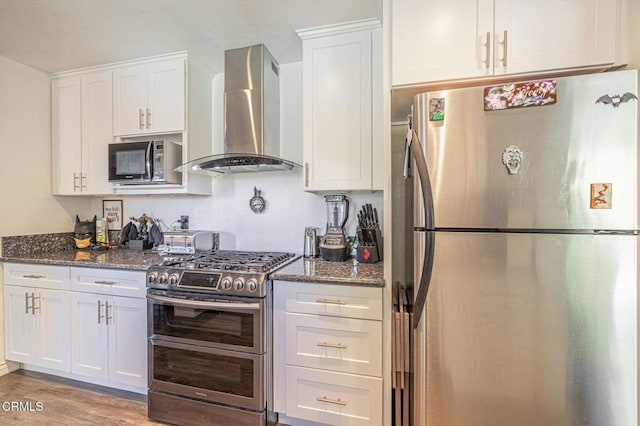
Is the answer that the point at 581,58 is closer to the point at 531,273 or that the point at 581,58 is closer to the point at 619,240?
the point at 619,240

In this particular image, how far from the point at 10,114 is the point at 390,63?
116 inches

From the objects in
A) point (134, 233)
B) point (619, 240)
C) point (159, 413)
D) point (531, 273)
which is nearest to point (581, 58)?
point (619, 240)

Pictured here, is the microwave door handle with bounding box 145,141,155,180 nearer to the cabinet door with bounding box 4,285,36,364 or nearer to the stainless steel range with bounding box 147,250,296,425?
the stainless steel range with bounding box 147,250,296,425

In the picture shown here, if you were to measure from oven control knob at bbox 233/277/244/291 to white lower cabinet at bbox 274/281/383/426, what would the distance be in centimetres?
19

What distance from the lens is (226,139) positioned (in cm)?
215

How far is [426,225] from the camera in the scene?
1271mm

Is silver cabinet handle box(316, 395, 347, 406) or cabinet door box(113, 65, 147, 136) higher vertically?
cabinet door box(113, 65, 147, 136)

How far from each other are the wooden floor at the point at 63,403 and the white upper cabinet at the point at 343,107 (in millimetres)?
1905

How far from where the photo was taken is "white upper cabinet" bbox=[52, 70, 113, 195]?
8.12ft

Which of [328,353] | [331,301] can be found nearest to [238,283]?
[331,301]

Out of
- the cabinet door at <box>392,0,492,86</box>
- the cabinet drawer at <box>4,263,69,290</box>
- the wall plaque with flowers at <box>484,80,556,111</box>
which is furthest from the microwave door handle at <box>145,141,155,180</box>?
the wall plaque with flowers at <box>484,80,556,111</box>

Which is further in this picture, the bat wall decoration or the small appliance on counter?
the small appliance on counter

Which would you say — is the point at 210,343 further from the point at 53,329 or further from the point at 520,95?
the point at 520,95

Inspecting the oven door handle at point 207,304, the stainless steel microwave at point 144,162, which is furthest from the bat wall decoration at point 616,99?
the stainless steel microwave at point 144,162
